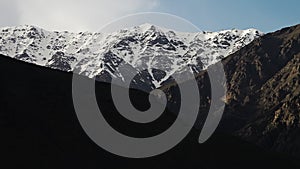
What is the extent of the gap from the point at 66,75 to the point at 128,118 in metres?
22.5

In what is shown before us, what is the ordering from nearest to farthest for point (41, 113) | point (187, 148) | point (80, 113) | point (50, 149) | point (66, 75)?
point (50, 149)
point (41, 113)
point (80, 113)
point (187, 148)
point (66, 75)

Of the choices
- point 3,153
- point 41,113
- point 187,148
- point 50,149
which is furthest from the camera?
point 187,148

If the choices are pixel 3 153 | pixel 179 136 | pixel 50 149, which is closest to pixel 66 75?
pixel 179 136

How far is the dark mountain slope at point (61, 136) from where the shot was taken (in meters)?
81.9

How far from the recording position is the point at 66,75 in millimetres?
123875

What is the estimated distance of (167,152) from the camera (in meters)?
103

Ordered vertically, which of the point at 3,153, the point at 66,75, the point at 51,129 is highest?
the point at 66,75

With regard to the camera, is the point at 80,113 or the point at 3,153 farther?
the point at 80,113

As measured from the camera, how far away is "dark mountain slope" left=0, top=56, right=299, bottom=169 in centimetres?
8194

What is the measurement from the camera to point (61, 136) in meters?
90.8

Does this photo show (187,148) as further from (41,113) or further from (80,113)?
(41,113)

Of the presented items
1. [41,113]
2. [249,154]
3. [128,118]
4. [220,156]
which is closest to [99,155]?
[41,113]

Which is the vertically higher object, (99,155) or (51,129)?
(51,129)

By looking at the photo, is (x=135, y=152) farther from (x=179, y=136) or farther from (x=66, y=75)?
(x=66, y=75)
